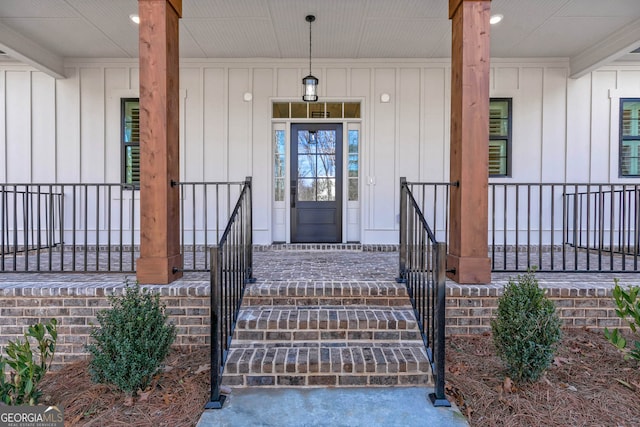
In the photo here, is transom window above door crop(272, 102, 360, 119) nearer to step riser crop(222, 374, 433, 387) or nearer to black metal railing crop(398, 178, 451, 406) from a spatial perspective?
black metal railing crop(398, 178, 451, 406)

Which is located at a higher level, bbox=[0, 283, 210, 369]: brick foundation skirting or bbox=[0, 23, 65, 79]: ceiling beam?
bbox=[0, 23, 65, 79]: ceiling beam

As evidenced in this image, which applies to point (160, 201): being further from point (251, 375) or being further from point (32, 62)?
point (32, 62)

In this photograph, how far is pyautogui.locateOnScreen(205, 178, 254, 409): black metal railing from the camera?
2.18 metres

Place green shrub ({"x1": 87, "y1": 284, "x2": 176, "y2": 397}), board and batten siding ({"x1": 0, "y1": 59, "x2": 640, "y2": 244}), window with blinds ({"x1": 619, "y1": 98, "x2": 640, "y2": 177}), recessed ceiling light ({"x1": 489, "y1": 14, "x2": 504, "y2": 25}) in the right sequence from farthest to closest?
window with blinds ({"x1": 619, "y1": 98, "x2": 640, "y2": 177})
board and batten siding ({"x1": 0, "y1": 59, "x2": 640, "y2": 244})
recessed ceiling light ({"x1": 489, "y1": 14, "x2": 504, "y2": 25})
green shrub ({"x1": 87, "y1": 284, "x2": 176, "y2": 397})

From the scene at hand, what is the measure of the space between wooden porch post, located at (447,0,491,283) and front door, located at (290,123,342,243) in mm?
2637

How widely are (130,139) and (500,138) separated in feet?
18.4

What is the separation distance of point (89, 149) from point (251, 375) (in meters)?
4.83

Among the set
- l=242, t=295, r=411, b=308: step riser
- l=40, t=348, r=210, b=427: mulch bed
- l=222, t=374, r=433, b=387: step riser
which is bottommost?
l=40, t=348, r=210, b=427: mulch bed

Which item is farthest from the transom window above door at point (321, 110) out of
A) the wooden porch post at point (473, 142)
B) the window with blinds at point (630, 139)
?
the window with blinds at point (630, 139)

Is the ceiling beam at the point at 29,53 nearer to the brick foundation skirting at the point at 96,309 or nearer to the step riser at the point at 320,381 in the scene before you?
the brick foundation skirting at the point at 96,309

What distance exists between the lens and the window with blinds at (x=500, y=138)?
18.6 feet

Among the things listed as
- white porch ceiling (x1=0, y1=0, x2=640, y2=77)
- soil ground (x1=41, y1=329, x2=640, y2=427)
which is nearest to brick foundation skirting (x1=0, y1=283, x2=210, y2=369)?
soil ground (x1=41, y1=329, x2=640, y2=427)

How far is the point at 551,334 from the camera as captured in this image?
2.26 m

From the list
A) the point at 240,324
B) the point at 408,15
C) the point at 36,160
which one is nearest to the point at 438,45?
the point at 408,15
